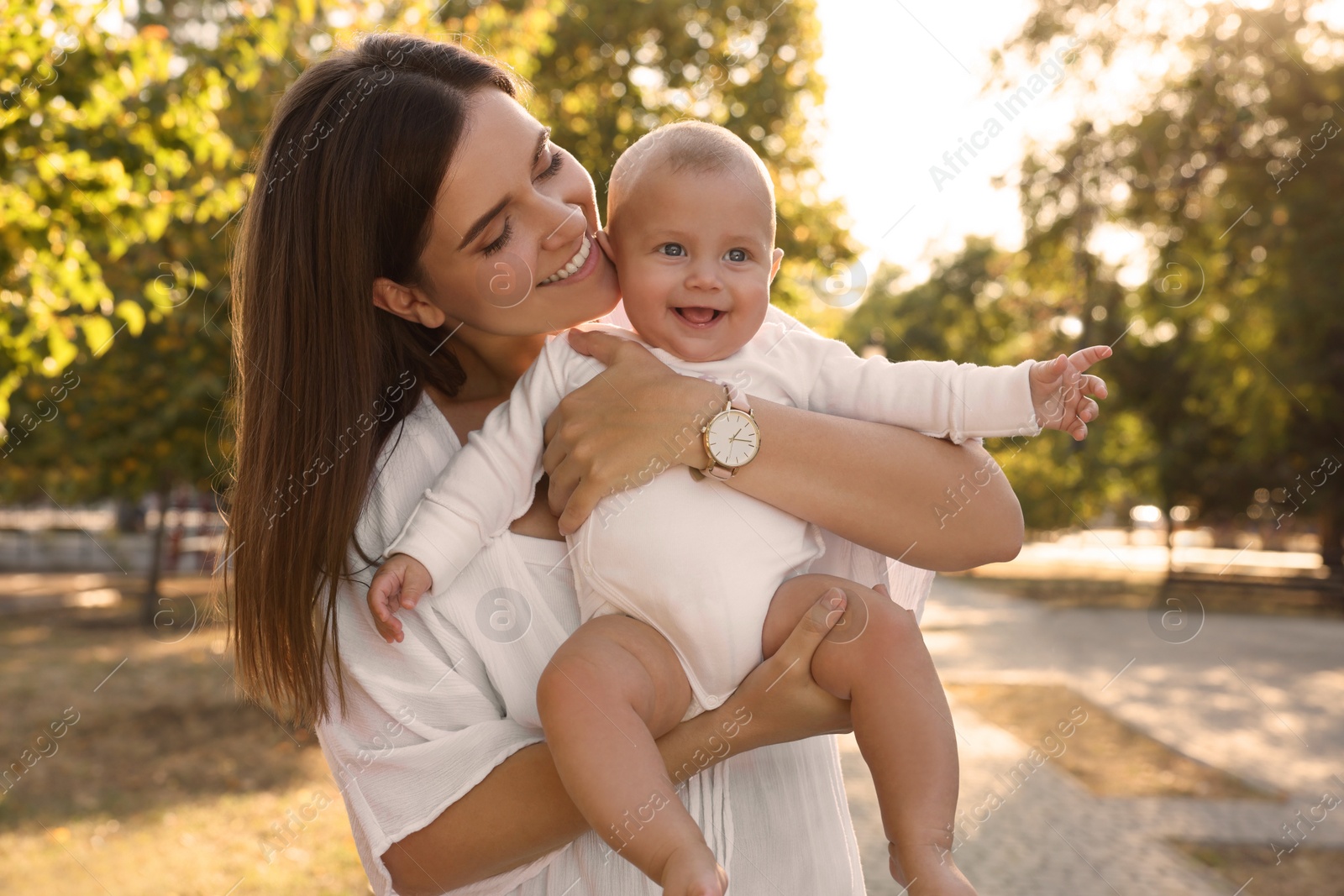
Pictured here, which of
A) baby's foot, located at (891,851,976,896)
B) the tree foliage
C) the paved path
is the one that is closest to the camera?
baby's foot, located at (891,851,976,896)

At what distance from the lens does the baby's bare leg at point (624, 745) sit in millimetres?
1643

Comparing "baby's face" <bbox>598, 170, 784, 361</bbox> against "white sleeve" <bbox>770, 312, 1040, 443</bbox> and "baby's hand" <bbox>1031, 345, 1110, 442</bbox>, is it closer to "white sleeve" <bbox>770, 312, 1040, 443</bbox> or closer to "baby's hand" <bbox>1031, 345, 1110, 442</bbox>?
"white sleeve" <bbox>770, 312, 1040, 443</bbox>

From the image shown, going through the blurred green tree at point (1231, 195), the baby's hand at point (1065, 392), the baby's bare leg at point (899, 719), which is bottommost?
the blurred green tree at point (1231, 195)

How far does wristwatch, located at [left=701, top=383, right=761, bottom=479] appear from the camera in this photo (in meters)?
1.89

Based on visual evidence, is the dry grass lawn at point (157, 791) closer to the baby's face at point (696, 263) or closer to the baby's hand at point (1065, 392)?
the baby's face at point (696, 263)

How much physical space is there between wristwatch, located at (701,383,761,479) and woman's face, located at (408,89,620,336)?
15.3 inches

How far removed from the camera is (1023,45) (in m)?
12.8

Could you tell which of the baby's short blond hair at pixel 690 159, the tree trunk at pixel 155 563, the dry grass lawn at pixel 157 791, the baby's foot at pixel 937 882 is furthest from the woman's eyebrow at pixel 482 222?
the tree trunk at pixel 155 563

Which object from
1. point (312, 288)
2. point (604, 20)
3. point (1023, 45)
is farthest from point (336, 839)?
point (1023, 45)

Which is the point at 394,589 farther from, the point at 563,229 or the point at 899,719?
the point at 899,719

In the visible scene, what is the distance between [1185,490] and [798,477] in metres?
28.1

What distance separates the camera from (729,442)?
6.24ft

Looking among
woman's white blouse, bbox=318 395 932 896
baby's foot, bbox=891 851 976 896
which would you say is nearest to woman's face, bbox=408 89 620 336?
woman's white blouse, bbox=318 395 932 896

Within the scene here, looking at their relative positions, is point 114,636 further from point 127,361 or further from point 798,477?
point 798,477
